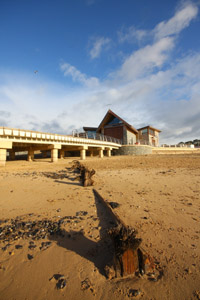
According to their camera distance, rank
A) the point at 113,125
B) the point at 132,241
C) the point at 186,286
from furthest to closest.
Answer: the point at 113,125 < the point at 132,241 < the point at 186,286

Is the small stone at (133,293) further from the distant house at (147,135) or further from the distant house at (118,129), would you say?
the distant house at (147,135)

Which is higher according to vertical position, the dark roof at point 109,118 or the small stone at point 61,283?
the dark roof at point 109,118

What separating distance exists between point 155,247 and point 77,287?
148 cm

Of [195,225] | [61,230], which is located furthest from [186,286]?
[61,230]

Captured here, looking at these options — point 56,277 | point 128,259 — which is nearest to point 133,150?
point 128,259

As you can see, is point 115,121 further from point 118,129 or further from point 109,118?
point 118,129

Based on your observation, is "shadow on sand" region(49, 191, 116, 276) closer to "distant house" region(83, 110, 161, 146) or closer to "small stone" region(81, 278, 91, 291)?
"small stone" region(81, 278, 91, 291)

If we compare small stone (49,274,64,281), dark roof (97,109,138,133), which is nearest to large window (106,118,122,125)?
dark roof (97,109,138,133)

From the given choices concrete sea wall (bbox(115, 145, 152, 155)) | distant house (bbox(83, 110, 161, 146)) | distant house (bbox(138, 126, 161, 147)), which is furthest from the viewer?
distant house (bbox(138, 126, 161, 147))

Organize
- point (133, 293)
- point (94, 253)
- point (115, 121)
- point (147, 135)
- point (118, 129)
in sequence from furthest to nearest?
point (147, 135) < point (115, 121) < point (118, 129) < point (94, 253) < point (133, 293)

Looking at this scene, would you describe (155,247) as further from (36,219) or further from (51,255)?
(36,219)

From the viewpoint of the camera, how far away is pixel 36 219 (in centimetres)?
361

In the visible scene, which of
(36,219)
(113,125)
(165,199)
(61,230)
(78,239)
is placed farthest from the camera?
(113,125)

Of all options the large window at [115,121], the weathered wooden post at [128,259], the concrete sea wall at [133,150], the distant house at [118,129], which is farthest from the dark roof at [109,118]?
the weathered wooden post at [128,259]
